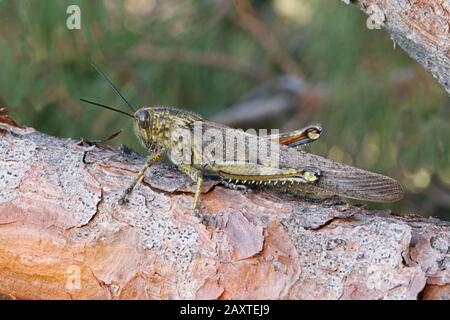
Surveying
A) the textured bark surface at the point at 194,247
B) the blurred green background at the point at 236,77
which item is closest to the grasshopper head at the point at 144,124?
the textured bark surface at the point at 194,247

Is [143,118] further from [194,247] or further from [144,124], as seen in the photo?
[194,247]

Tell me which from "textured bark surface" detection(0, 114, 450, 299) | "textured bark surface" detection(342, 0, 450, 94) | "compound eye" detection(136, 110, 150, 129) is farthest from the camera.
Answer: "compound eye" detection(136, 110, 150, 129)

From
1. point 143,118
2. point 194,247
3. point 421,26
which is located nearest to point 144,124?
point 143,118

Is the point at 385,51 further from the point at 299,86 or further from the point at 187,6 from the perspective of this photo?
the point at 187,6

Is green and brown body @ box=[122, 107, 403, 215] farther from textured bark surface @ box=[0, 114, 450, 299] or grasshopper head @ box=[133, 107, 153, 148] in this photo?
textured bark surface @ box=[0, 114, 450, 299]

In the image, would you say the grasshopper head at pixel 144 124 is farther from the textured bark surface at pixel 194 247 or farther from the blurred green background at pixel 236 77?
the blurred green background at pixel 236 77

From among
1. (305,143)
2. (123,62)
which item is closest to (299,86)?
(123,62)

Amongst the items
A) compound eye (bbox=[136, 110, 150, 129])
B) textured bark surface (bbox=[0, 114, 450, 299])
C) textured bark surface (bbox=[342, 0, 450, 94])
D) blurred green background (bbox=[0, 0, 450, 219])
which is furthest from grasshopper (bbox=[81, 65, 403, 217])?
blurred green background (bbox=[0, 0, 450, 219])
